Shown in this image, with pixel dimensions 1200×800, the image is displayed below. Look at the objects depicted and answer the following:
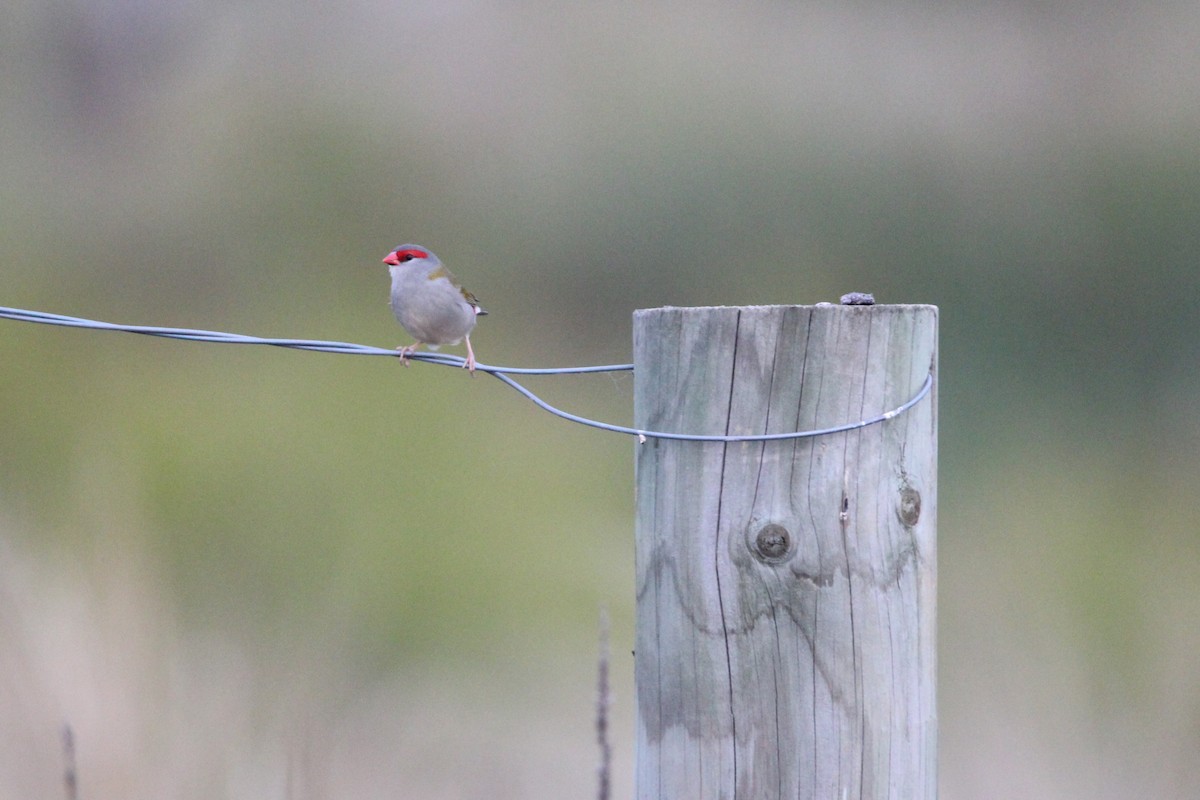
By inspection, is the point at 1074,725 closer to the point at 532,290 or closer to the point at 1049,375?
the point at 1049,375

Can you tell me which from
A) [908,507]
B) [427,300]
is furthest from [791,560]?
[427,300]

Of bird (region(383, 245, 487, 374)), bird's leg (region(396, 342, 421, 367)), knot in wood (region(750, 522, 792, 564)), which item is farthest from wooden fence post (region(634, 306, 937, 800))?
bird (region(383, 245, 487, 374))

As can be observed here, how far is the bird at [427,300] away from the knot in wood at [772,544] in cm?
207

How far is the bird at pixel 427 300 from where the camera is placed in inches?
145

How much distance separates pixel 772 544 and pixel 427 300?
7.33 ft

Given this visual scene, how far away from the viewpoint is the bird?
369 cm

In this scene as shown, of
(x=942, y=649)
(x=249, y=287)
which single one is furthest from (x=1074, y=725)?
(x=249, y=287)

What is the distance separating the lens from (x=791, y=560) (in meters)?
1.69

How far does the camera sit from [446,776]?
13.0 feet

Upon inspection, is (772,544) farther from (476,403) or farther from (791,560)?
(476,403)

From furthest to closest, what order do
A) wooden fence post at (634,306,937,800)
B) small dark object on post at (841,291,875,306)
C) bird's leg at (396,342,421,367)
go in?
bird's leg at (396,342,421,367) < small dark object on post at (841,291,875,306) < wooden fence post at (634,306,937,800)

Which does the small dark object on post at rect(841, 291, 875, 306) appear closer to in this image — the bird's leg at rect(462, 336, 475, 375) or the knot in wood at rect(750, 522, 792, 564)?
the knot in wood at rect(750, 522, 792, 564)

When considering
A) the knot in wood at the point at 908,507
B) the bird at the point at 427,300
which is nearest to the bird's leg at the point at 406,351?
the bird at the point at 427,300

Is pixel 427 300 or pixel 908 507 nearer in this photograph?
pixel 908 507
